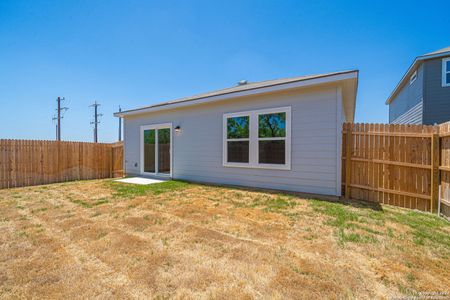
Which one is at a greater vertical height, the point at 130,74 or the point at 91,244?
the point at 130,74

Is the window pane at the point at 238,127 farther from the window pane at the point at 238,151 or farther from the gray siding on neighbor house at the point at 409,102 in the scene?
the gray siding on neighbor house at the point at 409,102

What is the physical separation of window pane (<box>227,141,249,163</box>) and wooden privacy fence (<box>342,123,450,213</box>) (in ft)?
8.75

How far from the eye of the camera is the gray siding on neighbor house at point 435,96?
326 inches

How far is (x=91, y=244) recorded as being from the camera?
99.6 inches

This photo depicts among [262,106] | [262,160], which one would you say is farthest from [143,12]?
[262,160]

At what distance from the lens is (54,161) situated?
8.16 m

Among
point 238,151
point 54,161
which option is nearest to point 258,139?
point 238,151

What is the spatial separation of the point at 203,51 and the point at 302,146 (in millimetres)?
6742

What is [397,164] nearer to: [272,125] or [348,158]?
[348,158]

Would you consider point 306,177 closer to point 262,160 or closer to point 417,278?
point 262,160

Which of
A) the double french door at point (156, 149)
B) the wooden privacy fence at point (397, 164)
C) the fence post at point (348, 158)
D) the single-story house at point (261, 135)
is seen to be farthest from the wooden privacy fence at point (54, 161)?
the wooden privacy fence at point (397, 164)

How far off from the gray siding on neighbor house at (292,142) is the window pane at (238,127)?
0.30 metres

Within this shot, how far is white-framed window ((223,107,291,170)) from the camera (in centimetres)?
560

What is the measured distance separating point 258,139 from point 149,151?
514cm
